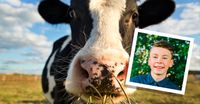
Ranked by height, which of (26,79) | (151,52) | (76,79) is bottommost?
(26,79)

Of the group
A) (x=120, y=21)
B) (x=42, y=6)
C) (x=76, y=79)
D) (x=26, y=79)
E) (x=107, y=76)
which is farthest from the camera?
(x=26, y=79)

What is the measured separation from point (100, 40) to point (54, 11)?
8.38ft

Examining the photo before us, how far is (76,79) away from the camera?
4586 millimetres

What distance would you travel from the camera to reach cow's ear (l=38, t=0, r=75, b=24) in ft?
22.7

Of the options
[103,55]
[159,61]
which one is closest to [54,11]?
[103,55]

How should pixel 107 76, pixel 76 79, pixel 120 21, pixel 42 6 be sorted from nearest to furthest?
1. pixel 107 76
2. pixel 76 79
3. pixel 120 21
4. pixel 42 6

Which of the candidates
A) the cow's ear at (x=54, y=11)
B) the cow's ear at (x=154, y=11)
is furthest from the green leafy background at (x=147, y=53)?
the cow's ear at (x=54, y=11)

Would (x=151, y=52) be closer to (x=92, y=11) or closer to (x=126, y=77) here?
(x=126, y=77)

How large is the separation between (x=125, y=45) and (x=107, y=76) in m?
1.01

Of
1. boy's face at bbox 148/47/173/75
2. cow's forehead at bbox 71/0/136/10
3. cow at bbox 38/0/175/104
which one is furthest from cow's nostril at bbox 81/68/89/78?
cow's forehead at bbox 71/0/136/10

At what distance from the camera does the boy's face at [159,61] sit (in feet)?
13.9

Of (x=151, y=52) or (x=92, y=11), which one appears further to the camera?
(x=92, y=11)

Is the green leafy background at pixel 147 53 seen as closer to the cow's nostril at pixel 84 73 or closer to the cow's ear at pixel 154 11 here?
the cow's nostril at pixel 84 73

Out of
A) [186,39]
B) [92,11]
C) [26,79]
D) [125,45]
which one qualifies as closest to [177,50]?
[186,39]
